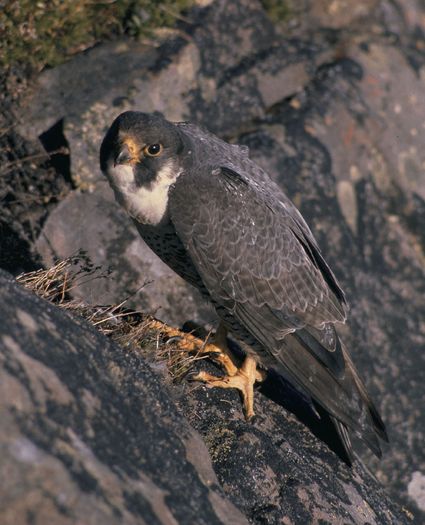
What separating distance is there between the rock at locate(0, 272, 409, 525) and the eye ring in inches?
44.0

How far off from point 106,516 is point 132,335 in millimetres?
1590

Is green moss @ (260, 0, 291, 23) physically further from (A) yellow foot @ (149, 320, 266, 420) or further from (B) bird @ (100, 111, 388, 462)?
(A) yellow foot @ (149, 320, 266, 420)

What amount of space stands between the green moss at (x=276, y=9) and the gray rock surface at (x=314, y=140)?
0.11 m

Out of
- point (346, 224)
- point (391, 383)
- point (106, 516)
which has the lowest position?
point (391, 383)

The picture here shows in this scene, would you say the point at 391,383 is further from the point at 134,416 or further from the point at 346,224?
the point at 134,416

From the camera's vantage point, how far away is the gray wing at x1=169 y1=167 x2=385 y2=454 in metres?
4.27

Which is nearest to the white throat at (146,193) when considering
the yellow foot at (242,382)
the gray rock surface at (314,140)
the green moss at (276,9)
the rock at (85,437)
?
the yellow foot at (242,382)

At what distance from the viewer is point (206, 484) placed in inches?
129

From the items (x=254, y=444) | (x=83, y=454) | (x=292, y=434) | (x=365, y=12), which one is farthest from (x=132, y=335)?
(x=365, y=12)

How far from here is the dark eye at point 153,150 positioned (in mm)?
4230

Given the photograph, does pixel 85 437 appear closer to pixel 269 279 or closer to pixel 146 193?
pixel 146 193

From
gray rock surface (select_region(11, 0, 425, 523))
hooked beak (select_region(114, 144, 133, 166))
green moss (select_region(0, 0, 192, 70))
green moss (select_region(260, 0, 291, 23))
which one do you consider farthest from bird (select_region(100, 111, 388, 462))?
green moss (select_region(260, 0, 291, 23))

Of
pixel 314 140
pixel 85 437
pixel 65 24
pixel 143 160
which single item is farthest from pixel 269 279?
pixel 65 24

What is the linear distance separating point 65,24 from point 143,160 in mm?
2423
